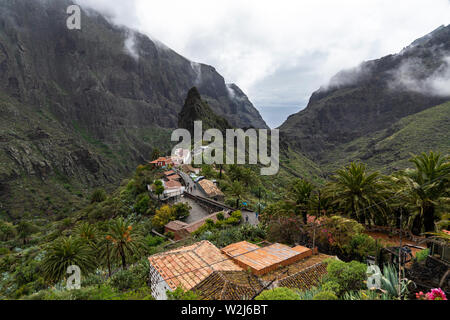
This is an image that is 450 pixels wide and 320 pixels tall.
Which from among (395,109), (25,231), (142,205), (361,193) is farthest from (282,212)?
A: (395,109)

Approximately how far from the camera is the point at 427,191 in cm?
1312

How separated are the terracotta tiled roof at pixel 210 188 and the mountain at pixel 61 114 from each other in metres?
67.9

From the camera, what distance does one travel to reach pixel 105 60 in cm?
19062

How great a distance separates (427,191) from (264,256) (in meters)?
9.18

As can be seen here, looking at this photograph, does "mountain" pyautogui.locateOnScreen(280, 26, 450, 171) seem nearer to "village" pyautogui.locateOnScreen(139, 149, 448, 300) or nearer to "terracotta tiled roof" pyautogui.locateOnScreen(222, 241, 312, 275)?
"terracotta tiled roof" pyautogui.locateOnScreen(222, 241, 312, 275)

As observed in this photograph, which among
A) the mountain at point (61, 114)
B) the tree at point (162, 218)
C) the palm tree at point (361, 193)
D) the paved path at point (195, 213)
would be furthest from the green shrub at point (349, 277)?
the mountain at point (61, 114)

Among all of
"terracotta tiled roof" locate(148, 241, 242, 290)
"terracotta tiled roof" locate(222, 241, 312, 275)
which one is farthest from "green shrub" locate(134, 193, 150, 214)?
"terracotta tiled roof" locate(222, 241, 312, 275)

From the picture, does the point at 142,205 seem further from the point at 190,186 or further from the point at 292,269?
the point at 292,269

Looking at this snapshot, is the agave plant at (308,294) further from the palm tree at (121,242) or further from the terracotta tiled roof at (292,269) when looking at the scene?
the palm tree at (121,242)

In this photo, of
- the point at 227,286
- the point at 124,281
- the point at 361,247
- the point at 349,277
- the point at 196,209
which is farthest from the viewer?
the point at 196,209

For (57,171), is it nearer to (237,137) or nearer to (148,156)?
(148,156)

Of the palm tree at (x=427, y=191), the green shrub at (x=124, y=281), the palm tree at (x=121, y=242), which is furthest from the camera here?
the palm tree at (x=121, y=242)

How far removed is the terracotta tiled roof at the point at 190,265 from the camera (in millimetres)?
10645

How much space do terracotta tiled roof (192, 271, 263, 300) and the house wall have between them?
1.75 m
